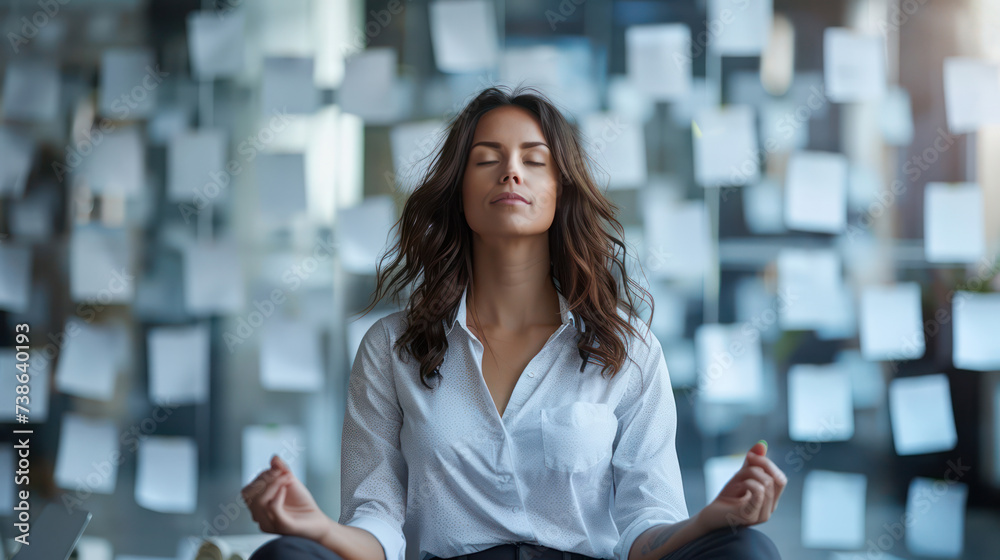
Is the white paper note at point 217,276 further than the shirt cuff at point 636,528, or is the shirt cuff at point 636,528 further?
the white paper note at point 217,276

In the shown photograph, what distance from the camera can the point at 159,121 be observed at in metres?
2.81

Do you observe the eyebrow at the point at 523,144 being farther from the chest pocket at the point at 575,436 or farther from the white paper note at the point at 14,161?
the white paper note at the point at 14,161

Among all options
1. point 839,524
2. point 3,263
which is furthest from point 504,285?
point 3,263

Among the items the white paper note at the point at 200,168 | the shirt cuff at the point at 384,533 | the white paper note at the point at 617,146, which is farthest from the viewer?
the white paper note at the point at 200,168

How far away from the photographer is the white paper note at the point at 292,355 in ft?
9.09

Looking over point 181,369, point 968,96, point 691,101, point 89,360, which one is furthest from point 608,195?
point 89,360

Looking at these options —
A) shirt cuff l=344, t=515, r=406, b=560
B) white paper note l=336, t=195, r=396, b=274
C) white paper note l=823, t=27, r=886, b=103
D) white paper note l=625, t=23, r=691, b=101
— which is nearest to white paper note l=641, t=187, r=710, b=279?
white paper note l=625, t=23, r=691, b=101

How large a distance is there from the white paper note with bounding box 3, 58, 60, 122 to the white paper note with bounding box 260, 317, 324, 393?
114 cm

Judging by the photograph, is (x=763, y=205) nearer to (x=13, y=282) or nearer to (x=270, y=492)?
(x=270, y=492)

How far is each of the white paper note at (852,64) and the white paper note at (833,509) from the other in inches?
52.3

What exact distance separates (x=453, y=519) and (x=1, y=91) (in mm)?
2551

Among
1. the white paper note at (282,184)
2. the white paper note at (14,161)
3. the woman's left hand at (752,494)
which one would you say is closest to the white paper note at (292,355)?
the white paper note at (282,184)

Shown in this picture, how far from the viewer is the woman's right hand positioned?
111 cm

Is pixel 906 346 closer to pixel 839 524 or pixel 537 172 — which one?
pixel 839 524
